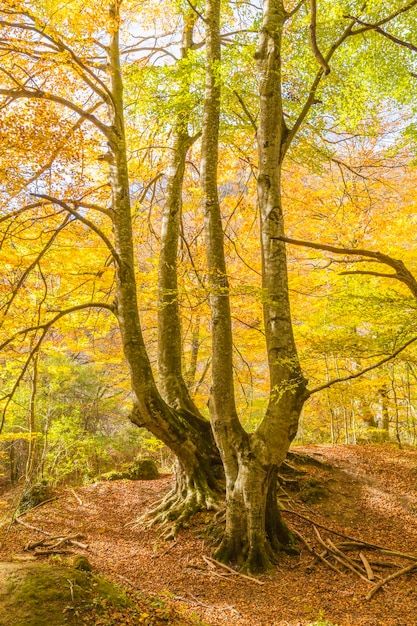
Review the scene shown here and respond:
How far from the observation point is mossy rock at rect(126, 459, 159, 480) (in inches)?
327

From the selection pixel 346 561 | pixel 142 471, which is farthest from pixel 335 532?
pixel 142 471

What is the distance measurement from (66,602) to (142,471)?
19.8 feet

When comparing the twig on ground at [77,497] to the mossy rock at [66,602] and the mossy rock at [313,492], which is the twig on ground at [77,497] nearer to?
the mossy rock at [313,492]

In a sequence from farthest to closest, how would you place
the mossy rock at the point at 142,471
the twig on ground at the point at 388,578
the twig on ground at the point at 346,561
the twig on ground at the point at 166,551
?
the mossy rock at the point at 142,471 < the twig on ground at the point at 166,551 < the twig on ground at the point at 346,561 < the twig on ground at the point at 388,578

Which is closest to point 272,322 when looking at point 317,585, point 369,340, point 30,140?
point 369,340

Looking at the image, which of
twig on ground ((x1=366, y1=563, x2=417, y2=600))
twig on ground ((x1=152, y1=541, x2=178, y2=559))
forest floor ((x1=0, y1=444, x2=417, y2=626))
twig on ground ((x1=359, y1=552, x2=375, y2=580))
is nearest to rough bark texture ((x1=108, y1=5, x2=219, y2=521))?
twig on ground ((x1=152, y1=541, x2=178, y2=559))

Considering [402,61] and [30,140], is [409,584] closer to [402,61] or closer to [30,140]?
[30,140]

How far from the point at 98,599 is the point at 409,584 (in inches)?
133

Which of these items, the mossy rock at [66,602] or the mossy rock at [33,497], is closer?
the mossy rock at [66,602]

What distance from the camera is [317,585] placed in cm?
427

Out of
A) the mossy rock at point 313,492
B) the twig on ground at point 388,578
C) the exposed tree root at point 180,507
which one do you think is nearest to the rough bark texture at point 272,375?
the exposed tree root at point 180,507

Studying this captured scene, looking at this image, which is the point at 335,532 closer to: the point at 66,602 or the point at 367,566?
the point at 367,566

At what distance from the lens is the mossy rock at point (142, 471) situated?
830 cm

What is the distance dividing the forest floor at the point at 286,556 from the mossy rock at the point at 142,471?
0.35m
